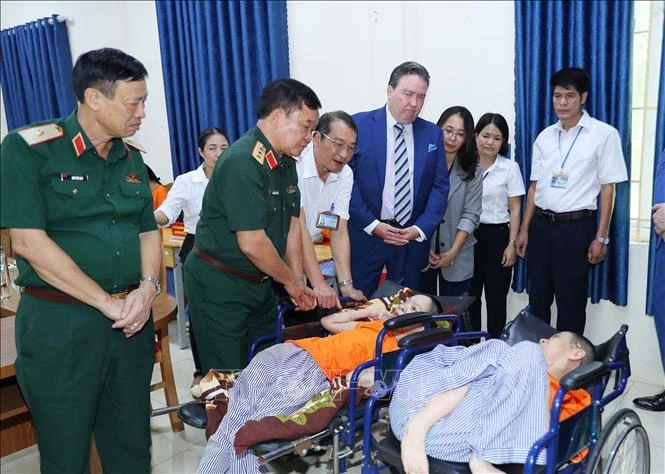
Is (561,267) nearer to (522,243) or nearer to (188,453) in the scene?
(522,243)

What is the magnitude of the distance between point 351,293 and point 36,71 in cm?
158

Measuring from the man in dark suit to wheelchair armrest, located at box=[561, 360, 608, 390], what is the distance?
4.53 ft

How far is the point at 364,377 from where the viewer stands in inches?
79.4

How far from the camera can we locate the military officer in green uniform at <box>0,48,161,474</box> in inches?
57.8

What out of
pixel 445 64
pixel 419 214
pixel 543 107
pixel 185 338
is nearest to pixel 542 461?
pixel 419 214

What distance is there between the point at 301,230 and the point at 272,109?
60cm

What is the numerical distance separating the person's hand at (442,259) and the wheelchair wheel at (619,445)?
1.24 m

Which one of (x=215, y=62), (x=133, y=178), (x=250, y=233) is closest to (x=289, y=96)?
(x=250, y=233)

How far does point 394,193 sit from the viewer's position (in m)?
2.92

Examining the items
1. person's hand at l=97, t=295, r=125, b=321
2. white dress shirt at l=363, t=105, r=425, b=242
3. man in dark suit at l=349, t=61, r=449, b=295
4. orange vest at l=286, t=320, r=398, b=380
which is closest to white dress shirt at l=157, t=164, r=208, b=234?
man in dark suit at l=349, t=61, r=449, b=295

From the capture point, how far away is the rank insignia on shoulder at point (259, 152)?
6.55ft

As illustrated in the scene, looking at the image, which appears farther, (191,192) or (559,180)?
(191,192)

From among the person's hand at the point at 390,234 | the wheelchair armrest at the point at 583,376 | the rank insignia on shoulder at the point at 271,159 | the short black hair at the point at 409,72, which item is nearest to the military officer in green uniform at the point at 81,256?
the rank insignia on shoulder at the point at 271,159

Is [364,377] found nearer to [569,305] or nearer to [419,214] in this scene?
[419,214]
